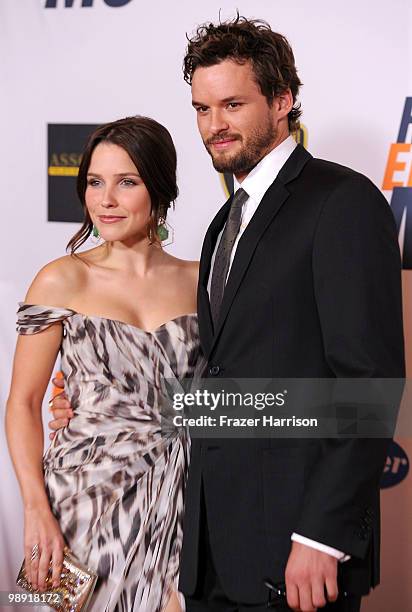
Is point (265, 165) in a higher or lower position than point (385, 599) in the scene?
higher

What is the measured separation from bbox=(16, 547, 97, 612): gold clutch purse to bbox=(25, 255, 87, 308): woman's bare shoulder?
574 mm

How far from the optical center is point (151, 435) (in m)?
2.05

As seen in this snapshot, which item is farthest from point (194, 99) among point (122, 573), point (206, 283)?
point (122, 573)

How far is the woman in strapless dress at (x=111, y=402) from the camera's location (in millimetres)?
2023

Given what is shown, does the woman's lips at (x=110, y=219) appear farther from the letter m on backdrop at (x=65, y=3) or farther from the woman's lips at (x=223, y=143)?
the letter m on backdrop at (x=65, y=3)

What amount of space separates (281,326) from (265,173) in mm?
360

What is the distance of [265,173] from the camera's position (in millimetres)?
1900

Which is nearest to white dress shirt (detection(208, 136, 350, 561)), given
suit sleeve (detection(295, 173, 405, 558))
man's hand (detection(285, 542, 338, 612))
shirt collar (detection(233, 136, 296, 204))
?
shirt collar (detection(233, 136, 296, 204))

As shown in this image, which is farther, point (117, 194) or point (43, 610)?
point (43, 610)

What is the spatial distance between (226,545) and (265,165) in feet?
2.62

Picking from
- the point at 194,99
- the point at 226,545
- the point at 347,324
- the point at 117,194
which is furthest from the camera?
the point at 117,194

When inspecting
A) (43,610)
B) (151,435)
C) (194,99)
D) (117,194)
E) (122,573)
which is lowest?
(43,610)

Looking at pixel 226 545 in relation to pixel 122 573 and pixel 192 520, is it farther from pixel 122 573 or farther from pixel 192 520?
pixel 122 573

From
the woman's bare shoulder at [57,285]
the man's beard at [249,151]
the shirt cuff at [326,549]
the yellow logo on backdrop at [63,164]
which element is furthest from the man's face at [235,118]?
the yellow logo on backdrop at [63,164]
